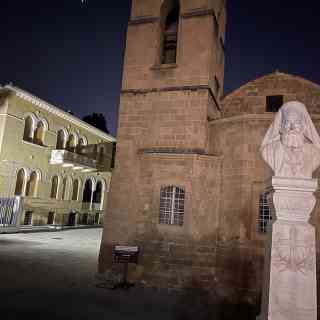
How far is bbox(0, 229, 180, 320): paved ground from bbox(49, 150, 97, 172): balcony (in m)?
13.2

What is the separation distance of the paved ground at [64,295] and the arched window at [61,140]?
1528 cm

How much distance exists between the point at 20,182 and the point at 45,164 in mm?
2774

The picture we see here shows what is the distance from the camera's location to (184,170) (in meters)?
11.3

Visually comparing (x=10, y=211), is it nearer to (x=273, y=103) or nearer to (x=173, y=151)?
(x=173, y=151)

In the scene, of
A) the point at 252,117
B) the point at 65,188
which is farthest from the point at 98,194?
the point at 252,117

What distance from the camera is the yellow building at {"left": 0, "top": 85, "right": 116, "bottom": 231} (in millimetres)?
22766

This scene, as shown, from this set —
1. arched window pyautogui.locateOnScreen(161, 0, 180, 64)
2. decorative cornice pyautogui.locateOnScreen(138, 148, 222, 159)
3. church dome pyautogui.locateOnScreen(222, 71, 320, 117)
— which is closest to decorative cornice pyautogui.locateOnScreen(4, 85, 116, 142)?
arched window pyautogui.locateOnScreen(161, 0, 180, 64)

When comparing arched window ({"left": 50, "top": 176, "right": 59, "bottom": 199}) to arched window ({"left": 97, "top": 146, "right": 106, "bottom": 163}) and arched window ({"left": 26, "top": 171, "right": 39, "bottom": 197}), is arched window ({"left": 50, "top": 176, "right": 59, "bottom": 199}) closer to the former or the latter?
arched window ({"left": 26, "top": 171, "right": 39, "bottom": 197})

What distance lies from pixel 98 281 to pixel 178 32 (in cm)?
996

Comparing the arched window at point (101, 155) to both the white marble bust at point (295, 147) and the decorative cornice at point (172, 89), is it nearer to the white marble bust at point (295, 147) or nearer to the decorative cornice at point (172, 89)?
the decorative cornice at point (172, 89)

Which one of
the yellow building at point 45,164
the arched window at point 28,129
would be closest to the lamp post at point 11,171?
the yellow building at point 45,164

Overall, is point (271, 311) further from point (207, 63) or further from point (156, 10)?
point (156, 10)

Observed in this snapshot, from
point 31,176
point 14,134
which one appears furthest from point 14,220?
point 14,134

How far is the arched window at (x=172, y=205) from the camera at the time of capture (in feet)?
36.7
